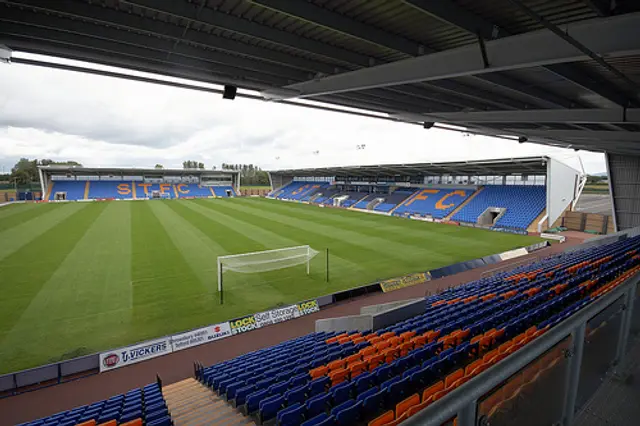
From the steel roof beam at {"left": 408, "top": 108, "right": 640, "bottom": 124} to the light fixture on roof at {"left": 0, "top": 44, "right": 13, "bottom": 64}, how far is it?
1014 cm

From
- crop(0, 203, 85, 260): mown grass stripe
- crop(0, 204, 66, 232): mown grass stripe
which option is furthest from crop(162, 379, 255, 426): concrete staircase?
crop(0, 204, 66, 232): mown grass stripe

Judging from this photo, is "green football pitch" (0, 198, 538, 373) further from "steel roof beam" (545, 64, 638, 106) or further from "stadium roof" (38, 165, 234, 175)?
"stadium roof" (38, 165, 234, 175)

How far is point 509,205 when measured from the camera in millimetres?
36344

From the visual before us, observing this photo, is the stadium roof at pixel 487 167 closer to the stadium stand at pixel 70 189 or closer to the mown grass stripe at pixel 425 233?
the mown grass stripe at pixel 425 233

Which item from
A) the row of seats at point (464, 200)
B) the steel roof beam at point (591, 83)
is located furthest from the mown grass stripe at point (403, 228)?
the steel roof beam at point (591, 83)

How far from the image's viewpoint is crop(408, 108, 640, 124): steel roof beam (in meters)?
8.01

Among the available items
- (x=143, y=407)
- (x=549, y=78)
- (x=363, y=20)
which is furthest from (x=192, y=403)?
(x=549, y=78)

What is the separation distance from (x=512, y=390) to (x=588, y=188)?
236 feet

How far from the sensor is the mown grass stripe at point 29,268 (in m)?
13.1

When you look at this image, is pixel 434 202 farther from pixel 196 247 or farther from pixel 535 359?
pixel 535 359

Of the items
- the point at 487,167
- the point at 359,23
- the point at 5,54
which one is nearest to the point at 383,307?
the point at 359,23

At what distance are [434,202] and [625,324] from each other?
Result: 141ft

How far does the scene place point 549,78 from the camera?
23.0ft

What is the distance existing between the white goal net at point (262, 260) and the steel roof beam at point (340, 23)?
1233cm
